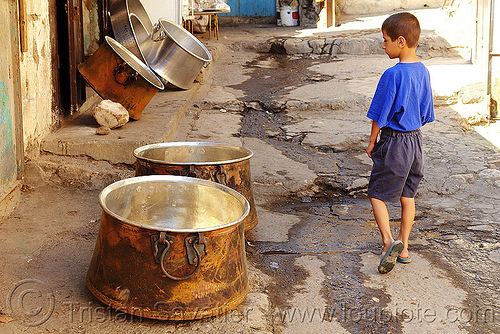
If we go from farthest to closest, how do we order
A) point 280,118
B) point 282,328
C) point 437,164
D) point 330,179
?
point 280,118
point 437,164
point 330,179
point 282,328

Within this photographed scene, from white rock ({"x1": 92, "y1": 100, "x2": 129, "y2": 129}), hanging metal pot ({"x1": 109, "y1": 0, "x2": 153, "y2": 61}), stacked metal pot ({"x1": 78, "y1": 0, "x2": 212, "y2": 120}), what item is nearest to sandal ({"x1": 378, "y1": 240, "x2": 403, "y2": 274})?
white rock ({"x1": 92, "y1": 100, "x2": 129, "y2": 129})

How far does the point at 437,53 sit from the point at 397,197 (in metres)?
6.05

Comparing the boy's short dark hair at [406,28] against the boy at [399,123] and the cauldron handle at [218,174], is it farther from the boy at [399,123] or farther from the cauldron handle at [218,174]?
the cauldron handle at [218,174]

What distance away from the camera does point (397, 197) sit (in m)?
2.82

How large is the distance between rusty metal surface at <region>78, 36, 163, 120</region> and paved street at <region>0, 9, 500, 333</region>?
0.23 m

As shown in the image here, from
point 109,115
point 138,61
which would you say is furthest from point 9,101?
point 138,61

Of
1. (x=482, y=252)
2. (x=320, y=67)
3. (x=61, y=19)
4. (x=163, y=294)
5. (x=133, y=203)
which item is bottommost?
(x=482, y=252)

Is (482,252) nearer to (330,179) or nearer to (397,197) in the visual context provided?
(397,197)

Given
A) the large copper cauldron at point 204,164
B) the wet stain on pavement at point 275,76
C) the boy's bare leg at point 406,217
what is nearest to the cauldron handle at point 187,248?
the large copper cauldron at point 204,164

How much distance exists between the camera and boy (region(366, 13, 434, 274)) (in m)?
2.70

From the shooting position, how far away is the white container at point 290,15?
11.2 meters

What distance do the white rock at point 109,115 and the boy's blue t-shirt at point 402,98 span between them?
2160 mm

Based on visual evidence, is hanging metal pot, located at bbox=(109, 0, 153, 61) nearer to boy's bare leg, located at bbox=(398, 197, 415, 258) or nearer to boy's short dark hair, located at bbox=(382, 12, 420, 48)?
boy's short dark hair, located at bbox=(382, 12, 420, 48)

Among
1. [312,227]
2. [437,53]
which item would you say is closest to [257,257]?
[312,227]
